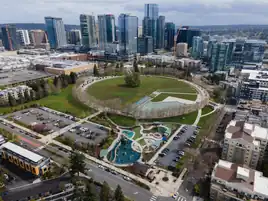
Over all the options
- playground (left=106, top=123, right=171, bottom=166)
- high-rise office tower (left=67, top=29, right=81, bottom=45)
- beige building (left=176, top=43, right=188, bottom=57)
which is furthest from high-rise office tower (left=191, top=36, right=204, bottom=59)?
high-rise office tower (left=67, top=29, right=81, bottom=45)

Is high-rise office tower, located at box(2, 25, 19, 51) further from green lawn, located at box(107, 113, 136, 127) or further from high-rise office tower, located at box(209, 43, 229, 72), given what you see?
high-rise office tower, located at box(209, 43, 229, 72)

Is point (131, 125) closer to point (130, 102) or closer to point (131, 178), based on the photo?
point (130, 102)

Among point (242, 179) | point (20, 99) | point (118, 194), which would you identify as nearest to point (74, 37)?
point (20, 99)

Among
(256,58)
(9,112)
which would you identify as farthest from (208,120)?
(256,58)

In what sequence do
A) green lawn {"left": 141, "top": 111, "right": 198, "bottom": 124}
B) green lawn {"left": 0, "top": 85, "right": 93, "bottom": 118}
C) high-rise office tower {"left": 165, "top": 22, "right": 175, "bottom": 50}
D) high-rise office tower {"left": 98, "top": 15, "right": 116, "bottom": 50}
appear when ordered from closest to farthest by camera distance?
green lawn {"left": 141, "top": 111, "right": 198, "bottom": 124}, green lawn {"left": 0, "top": 85, "right": 93, "bottom": 118}, high-rise office tower {"left": 98, "top": 15, "right": 116, "bottom": 50}, high-rise office tower {"left": 165, "top": 22, "right": 175, "bottom": 50}

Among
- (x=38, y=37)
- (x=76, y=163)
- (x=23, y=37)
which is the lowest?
(x=76, y=163)

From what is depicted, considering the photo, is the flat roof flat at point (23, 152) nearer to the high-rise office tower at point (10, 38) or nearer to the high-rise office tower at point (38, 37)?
the high-rise office tower at point (10, 38)

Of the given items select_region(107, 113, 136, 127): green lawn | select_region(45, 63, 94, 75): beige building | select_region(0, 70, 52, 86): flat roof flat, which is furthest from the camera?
select_region(45, 63, 94, 75): beige building

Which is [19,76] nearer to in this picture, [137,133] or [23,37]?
[137,133]
